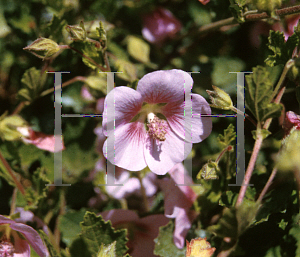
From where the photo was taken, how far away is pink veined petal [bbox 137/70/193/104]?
85cm

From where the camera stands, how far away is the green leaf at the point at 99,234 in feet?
3.05

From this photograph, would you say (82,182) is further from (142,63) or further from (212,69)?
(212,69)

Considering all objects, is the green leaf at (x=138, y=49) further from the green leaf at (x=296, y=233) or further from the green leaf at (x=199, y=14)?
the green leaf at (x=296, y=233)

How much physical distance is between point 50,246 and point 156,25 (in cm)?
91

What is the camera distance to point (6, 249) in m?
0.99

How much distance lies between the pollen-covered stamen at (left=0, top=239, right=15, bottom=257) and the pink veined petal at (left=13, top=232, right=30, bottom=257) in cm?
1

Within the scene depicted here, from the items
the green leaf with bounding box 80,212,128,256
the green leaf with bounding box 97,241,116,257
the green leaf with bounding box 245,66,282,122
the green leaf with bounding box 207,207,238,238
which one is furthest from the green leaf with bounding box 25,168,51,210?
the green leaf with bounding box 245,66,282,122

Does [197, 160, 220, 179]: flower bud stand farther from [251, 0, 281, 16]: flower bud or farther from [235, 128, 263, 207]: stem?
[251, 0, 281, 16]: flower bud

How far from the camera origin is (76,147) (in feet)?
4.13

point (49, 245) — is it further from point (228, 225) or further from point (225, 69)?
point (225, 69)

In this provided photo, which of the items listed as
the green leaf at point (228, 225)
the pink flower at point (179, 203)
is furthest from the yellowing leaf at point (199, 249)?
the pink flower at point (179, 203)

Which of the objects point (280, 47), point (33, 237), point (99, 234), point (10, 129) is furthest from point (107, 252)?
point (280, 47)

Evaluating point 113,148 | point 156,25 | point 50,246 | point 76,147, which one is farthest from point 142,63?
point 50,246

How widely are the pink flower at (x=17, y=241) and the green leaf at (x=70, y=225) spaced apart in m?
0.13
